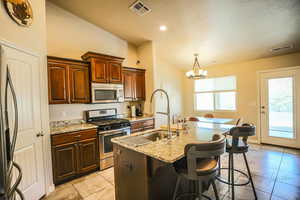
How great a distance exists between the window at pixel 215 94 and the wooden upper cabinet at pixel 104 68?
3.39 m

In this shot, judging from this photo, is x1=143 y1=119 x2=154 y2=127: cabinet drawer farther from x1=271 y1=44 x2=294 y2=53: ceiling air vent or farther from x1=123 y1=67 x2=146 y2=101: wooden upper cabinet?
x1=271 y1=44 x2=294 y2=53: ceiling air vent

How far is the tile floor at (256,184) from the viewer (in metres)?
2.20

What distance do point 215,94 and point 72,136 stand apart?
472 centimetres

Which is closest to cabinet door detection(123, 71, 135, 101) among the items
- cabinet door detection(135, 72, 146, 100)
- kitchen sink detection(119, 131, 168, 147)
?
cabinet door detection(135, 72, 146, 100)

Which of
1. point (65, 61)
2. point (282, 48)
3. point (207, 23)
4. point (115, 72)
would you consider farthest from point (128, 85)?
point (282, 48)

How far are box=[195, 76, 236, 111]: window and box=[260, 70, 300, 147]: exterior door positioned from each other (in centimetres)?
83

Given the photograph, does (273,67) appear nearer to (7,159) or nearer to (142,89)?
(142,89)

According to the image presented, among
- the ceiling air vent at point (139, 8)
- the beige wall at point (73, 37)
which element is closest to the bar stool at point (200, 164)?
the ceiling air vent at point (139, 8)

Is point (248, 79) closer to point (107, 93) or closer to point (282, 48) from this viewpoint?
point (282, 48)

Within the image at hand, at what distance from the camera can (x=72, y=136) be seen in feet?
8.89

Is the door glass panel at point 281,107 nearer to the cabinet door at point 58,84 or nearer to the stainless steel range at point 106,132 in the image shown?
the stainless steel range at point 106,132

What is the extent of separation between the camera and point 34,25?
2213 millimetres

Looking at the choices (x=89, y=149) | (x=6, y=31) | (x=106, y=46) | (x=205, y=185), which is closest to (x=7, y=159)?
(x=6, y=31)

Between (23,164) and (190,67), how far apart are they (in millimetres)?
5437
